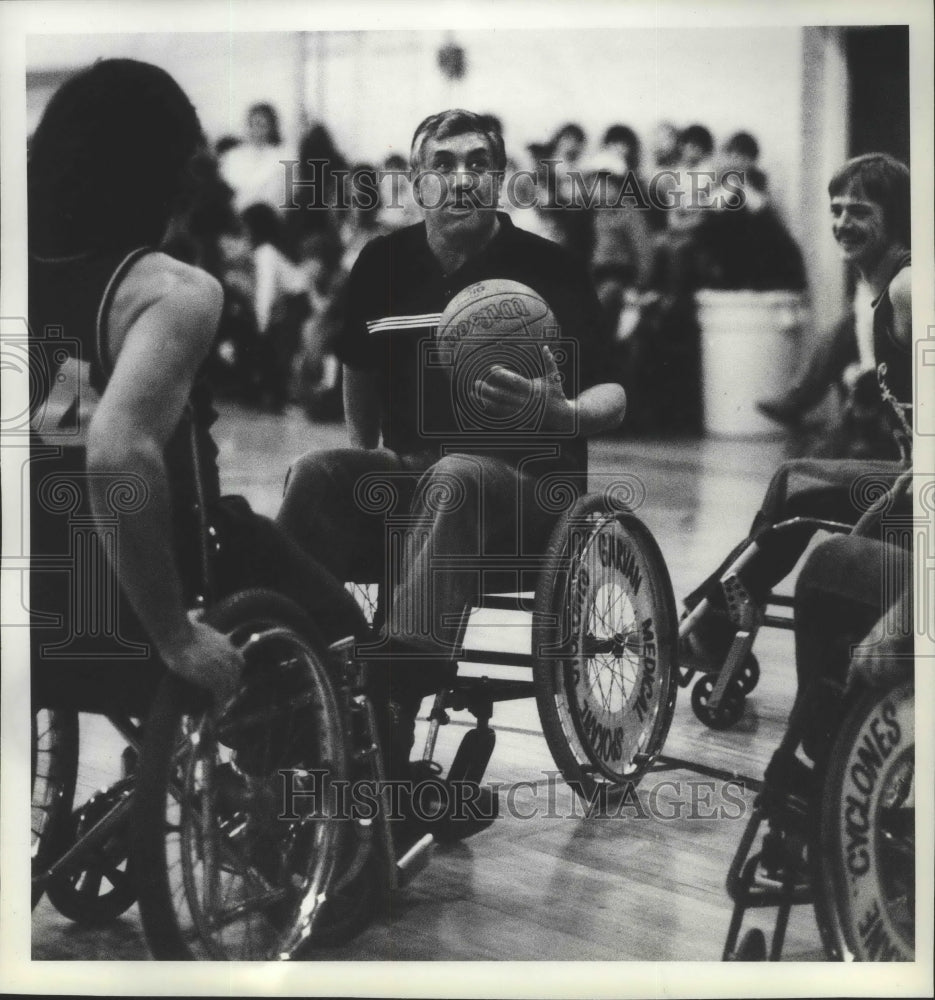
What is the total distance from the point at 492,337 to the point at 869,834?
185cm

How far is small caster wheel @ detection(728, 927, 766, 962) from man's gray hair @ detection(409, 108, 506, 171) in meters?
2.39

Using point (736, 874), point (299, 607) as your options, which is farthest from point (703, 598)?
point (299, 607)

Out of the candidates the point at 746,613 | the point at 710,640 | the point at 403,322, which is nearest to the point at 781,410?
the point at 746,613

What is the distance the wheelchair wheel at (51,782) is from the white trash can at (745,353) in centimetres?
214

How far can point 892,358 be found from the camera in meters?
3.84

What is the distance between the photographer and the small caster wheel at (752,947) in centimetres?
380

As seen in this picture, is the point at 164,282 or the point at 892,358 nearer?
the point at 164,282

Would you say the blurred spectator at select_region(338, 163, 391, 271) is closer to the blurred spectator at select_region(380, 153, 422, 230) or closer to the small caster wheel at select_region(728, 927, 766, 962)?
the blurred spectator at select_region(380, 153, 422, 230)

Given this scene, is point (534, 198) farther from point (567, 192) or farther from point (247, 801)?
point (247, 801)

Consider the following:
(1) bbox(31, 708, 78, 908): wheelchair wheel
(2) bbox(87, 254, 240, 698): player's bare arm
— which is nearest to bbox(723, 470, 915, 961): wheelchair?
(2) bbox(87, 254, 240, 698): player's bare arm

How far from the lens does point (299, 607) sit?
3744 mm

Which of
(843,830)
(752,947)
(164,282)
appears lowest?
(752,947)

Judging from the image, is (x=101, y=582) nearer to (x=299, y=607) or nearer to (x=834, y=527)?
(x=299, y=607)

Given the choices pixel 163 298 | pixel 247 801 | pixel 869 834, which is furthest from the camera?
pixel 869 834
